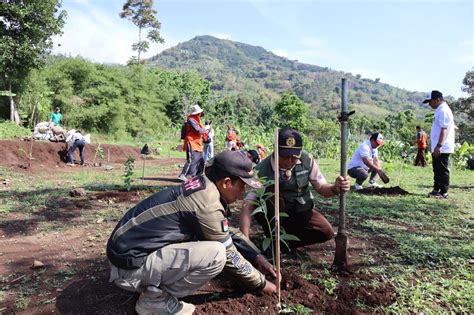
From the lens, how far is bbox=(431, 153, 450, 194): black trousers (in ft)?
20.4

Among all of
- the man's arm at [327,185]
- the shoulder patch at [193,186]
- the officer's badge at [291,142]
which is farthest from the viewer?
the officer's badge at [291,142]

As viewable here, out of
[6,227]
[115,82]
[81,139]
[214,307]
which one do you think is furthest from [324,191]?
[115,82]

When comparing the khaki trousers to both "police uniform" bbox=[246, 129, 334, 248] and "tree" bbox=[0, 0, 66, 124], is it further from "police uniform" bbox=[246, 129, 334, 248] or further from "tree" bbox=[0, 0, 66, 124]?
"tree" bbox=[0, 0, 66, 124]

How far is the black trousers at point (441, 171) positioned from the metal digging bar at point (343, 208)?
4036 millimetres

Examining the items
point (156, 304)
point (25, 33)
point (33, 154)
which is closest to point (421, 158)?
point (156, 304)

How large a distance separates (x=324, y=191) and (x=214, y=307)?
1.30m

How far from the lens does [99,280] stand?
2.99 m

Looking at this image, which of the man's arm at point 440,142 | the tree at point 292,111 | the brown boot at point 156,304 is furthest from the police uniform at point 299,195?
the tree at point 292,111

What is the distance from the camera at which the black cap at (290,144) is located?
2953mm

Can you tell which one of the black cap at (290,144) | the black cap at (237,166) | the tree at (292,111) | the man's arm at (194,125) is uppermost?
the tree at (292,111)

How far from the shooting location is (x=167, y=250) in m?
2.32

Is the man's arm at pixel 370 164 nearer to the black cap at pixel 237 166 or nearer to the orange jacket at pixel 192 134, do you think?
the orange jacket at pixel 192 134

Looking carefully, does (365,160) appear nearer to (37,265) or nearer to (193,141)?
(193,141)

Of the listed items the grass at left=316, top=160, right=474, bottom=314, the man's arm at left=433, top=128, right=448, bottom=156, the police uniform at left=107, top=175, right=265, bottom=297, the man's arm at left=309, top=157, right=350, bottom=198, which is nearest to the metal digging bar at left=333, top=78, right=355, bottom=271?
the man's arm at left=309, top=157, right=350, bottom=198
